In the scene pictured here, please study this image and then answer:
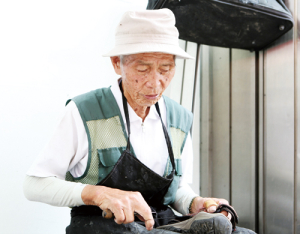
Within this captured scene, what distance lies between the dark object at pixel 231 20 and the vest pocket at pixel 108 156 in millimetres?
744

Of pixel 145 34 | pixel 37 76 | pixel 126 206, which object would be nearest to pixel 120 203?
pixel 126 206

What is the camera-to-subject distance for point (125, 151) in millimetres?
1214

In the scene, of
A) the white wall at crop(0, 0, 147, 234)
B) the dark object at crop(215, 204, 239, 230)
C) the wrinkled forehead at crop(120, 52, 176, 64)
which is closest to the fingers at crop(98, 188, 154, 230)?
the dark object at crop(215, 204, 239, 230)

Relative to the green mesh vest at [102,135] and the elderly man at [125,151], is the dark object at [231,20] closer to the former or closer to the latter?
the elderly man at [125,151]

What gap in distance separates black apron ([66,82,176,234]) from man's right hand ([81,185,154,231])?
9 cm

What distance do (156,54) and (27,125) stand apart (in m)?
0.95

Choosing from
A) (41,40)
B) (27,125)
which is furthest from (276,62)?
(27,125)

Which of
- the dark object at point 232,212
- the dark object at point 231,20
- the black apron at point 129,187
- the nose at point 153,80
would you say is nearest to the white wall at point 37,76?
the dark object at point 231,20

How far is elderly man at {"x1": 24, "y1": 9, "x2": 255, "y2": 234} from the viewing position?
3.58 ft

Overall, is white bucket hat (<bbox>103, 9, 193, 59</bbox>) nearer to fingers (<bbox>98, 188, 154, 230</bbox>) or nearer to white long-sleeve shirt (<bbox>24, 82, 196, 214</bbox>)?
white long-sleeve shirt (<bbox>24, 82, 196, 214</bbox>)

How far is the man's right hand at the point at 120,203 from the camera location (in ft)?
3.15

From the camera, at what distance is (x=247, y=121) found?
83.4 inches

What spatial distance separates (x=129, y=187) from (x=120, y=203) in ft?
0.81

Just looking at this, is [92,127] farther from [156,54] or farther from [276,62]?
[276,62]
